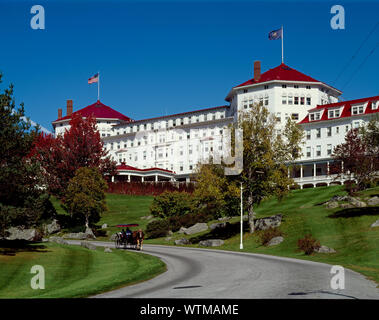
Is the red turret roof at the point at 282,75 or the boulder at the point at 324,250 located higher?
the red turret roof at the point at 282,75

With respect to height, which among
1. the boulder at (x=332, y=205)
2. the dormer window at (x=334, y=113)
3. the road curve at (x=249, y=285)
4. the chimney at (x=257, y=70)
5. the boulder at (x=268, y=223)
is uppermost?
the chimney at (x=257, y=70)

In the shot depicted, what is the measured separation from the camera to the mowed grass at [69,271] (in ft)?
65.2

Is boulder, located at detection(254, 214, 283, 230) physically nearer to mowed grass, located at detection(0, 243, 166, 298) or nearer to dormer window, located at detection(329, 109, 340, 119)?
mowed grass, located at detection(0, 243, 166, 298)

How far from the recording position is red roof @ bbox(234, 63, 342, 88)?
389ft

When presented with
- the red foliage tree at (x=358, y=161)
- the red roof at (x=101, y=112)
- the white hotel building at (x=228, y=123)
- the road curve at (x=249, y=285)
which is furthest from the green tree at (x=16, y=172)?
the red roof at (x=101, y=112)

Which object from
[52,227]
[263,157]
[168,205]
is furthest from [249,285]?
[52,227]

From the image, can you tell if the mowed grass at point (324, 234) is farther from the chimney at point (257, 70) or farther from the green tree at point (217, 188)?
the chimney at point (257, 70)

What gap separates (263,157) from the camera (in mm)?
50625

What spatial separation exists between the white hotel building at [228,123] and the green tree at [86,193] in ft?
83.9

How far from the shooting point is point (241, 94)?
124m
